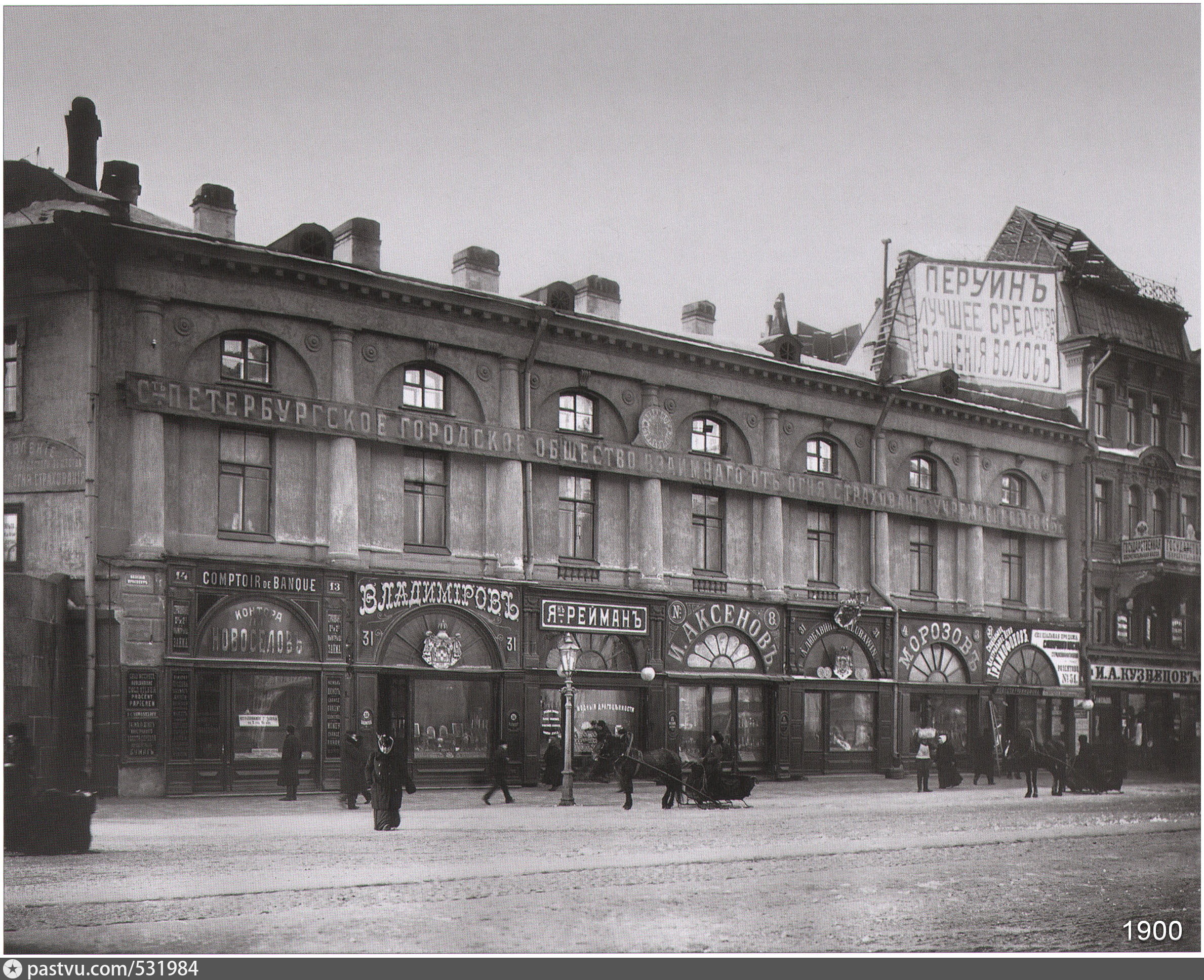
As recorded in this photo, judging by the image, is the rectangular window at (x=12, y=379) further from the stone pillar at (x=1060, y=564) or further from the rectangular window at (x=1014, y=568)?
the stone pillar at (x=1060, y=564)

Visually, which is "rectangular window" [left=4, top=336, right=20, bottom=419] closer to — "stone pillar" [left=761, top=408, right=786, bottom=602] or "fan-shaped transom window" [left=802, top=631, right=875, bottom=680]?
"stone pillar" [left=761, top=408, right=786, bottom=602]

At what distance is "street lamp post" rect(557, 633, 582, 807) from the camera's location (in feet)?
46.4

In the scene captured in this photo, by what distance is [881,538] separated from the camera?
52.7 feet

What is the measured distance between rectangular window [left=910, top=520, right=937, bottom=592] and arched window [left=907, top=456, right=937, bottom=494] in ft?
1.33

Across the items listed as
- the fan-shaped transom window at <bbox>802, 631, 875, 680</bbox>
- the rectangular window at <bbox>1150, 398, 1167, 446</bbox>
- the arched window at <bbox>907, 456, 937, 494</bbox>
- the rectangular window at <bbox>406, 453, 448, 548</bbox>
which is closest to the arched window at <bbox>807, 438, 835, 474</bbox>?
the arched window at <bbox>907, 456, 937, 494</bbox>

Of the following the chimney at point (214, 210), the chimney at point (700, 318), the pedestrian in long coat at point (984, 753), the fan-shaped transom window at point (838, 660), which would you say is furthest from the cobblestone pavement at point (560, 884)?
the chimney at point (700, 318)

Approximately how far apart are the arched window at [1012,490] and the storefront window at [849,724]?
9.41 ft

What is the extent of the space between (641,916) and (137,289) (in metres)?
6.52

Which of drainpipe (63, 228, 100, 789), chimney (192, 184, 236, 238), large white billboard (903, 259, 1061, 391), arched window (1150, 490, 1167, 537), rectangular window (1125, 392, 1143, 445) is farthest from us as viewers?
rectangular window (1125, 392, 1143, 445)

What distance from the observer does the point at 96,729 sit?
36.2 feet

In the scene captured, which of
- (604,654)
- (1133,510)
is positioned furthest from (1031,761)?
(604,654)

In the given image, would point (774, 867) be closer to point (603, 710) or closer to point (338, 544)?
point (603, 710)

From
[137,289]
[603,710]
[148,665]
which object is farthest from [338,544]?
[603,710]

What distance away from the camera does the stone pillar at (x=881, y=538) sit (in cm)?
1597
